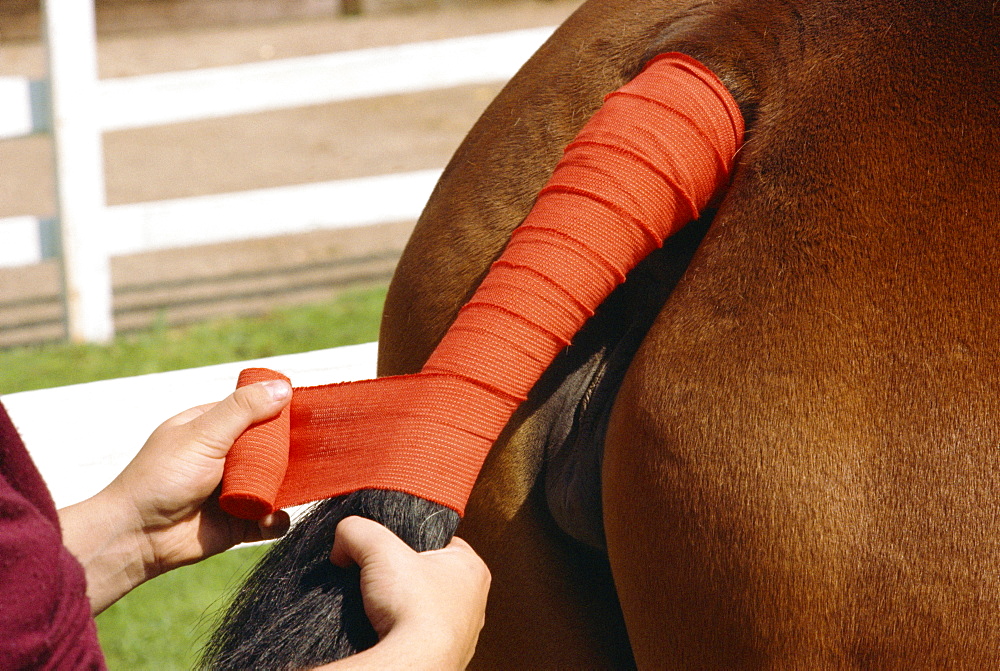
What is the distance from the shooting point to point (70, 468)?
6.39ft

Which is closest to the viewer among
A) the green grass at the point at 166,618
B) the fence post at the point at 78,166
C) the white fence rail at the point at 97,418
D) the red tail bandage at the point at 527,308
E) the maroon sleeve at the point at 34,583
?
the maroon sleeve at the point at 34,583

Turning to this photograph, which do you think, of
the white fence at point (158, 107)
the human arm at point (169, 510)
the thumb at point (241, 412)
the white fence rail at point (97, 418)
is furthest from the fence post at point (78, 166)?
the thumb at point (241, 412)

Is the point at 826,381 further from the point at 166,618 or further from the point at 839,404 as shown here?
the point at 166,618

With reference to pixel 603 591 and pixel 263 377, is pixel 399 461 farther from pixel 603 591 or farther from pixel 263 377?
pixel 603 591

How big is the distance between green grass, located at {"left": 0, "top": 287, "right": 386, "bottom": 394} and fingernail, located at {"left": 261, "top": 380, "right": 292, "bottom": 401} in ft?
9.09

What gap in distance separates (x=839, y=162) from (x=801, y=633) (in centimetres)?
46

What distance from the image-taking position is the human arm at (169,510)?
113 centimetres

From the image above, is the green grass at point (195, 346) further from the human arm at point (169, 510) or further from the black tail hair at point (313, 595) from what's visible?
the black tail hair at point (313, 595)

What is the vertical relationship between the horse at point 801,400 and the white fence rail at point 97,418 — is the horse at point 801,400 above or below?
above

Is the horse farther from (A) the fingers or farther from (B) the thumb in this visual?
(B) the thumb

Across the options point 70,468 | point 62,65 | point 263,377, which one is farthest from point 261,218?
point 263,377

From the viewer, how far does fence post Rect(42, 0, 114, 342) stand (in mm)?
3664

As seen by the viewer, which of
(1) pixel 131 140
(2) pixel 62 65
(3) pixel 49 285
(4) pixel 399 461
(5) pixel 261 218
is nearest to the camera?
(4) pixel 399 461

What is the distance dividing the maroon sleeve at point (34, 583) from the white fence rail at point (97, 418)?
4.03 ft
